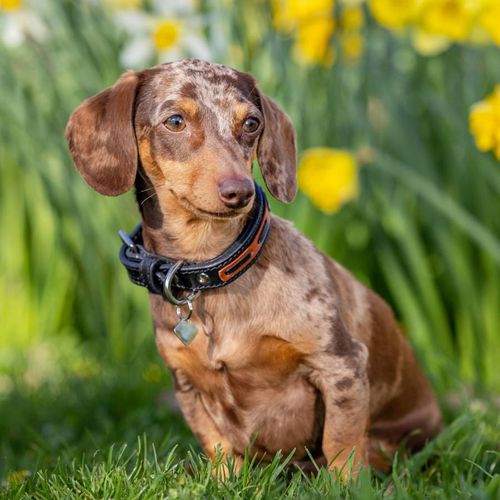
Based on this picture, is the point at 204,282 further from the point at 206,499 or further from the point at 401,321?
the point at 401,321

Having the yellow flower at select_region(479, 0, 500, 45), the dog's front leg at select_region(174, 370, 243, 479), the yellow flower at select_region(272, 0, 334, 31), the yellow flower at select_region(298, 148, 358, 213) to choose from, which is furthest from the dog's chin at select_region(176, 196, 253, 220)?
the yellow flower at select_region(272, 0, 334, 31)

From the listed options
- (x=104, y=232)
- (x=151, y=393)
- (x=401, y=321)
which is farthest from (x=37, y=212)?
(x=401, y=321)

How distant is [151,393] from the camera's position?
4039mm

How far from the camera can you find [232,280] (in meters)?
2.56

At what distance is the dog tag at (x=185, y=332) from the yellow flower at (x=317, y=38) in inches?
77.6

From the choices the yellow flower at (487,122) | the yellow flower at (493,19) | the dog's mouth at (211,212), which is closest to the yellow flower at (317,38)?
the yellow flower at (493,19)

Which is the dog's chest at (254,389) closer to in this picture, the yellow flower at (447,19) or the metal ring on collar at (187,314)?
the metal ring on collar at (187,314)

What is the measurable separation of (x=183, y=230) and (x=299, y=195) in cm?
159

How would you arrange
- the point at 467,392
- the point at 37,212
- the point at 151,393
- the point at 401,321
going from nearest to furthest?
the point at 467,392, the point at 151,393, the point at 401,321, the point at 37,212

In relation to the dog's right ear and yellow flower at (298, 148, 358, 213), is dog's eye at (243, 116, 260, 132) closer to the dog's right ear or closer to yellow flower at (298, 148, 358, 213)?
the dog's right ear

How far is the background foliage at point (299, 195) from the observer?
154 inches

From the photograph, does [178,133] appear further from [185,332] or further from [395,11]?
[395,11]

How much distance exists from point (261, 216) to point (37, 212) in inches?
117

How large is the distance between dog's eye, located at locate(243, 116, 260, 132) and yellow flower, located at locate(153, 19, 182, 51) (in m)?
1.98
